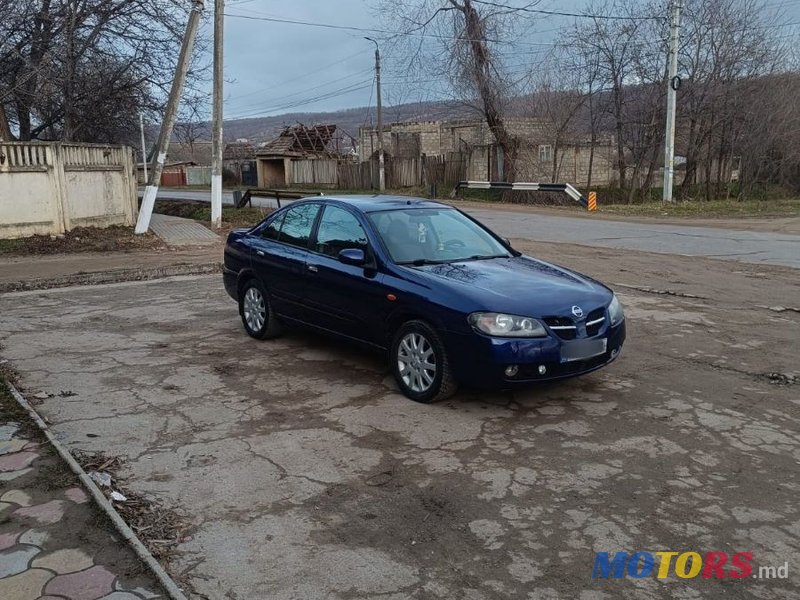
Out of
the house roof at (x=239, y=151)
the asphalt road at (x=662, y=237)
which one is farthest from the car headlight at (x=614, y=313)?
the house roof at (x=239, y=151)

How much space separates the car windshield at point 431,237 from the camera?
5.97 meters

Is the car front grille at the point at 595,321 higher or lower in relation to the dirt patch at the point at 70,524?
higher

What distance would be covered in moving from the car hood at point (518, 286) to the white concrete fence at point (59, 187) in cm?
1236

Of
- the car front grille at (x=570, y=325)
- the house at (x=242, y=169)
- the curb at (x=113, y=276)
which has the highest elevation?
the house at (x=242, y=169)

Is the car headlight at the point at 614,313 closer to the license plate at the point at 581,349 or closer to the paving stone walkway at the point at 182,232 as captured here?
the license plate at the point at 581,349

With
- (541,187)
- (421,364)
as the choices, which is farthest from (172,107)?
(541,187)

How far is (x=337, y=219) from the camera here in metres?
6.52

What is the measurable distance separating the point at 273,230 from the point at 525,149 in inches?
1096

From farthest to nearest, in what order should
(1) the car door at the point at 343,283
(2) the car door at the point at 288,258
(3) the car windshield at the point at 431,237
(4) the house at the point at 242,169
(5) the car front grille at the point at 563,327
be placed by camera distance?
(4) the house at the point at 242,169
(2) the car door at the point at 288,258
(3) the car windshield at the point at 431,237
(1) the car door at the point at 343,283
(5) the car front grille at the point at 563,327

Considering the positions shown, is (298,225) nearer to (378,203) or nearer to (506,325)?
(378,203)

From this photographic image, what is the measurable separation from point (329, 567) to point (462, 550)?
65 centimetres

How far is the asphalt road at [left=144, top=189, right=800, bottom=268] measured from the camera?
45.5ft

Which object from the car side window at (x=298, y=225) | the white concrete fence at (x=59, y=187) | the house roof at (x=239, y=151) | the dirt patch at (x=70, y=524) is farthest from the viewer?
the house roof at (x=239, y=151)

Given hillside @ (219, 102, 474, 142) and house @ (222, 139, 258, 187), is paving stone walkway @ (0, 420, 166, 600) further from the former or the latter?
house @ (222, 139, 258, 187)
